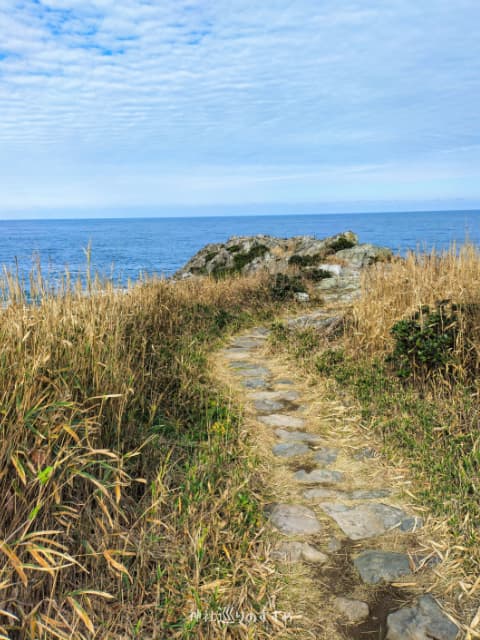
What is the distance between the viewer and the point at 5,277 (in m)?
3.74

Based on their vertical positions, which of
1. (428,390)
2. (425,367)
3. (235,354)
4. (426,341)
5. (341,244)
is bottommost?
(235,354)

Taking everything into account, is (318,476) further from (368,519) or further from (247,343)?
(247,343)

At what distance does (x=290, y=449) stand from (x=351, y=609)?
1877 mm

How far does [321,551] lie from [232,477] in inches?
31.6

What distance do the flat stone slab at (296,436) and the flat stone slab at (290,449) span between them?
0.08 metres

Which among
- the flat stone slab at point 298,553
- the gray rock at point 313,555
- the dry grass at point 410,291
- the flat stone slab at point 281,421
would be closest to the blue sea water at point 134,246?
the dry grass at point 410,291

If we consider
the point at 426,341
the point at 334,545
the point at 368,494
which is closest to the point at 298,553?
the point at 334,545

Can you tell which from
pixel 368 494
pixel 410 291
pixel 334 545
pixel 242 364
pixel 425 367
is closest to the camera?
pixel 334 545

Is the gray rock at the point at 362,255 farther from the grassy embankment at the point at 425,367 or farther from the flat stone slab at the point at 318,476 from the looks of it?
the flat stone slab at the point at 318,476

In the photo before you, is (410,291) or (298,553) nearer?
(298,553)

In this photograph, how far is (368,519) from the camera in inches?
134

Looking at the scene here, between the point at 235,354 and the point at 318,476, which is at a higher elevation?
the point at 235,354

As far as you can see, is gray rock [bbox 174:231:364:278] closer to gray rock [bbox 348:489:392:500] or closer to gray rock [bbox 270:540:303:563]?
gray rock [bbox 348:489:392:500]

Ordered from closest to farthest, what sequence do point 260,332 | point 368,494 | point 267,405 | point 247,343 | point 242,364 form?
point 368,494 → point 267,405 → point 242,364 → point 247,343 → point 260,332
